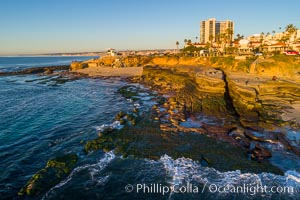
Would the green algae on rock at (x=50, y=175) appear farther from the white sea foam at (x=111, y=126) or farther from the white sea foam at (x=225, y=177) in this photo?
the white sea foam at (x=225, y=177)

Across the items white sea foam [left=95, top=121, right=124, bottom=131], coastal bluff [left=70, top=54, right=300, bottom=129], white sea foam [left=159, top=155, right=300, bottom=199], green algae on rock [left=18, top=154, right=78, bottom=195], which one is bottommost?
white sea foam [left=159, top=155, right=300, bottom=199]

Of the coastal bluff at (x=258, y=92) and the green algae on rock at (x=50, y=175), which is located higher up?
the coastal bluff at (x=258, y=92)

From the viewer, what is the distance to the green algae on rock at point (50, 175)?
12089 mm

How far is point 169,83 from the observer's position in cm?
4922

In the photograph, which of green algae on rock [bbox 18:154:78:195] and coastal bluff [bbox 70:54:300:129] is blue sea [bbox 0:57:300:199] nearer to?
green algae on rock [bbox 18:154:78:195]

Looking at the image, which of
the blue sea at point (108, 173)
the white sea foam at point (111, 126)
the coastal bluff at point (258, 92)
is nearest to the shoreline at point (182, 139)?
the blue sea at point (108, 173)

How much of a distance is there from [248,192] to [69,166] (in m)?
12.4

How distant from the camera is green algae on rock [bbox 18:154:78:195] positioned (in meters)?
12.1

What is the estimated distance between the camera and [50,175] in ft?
44.1

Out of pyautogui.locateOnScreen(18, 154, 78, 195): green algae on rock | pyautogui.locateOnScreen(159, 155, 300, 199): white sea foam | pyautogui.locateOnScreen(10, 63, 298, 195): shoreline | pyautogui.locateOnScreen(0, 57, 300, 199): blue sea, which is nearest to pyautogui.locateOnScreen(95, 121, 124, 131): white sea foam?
pyautogui.locateOnScreen(0, 57, 300, 199): blue sea

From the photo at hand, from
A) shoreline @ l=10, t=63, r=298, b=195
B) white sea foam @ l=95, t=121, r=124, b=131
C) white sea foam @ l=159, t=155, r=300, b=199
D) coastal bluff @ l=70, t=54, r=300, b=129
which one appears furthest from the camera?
coastal bluff @ l=70, t=54, r=300, b=129

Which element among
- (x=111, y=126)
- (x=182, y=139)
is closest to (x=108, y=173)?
(x=182, y=139)

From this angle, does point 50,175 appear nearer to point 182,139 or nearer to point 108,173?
point 108,173

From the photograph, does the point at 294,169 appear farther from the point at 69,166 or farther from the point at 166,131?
the point at 69,166
